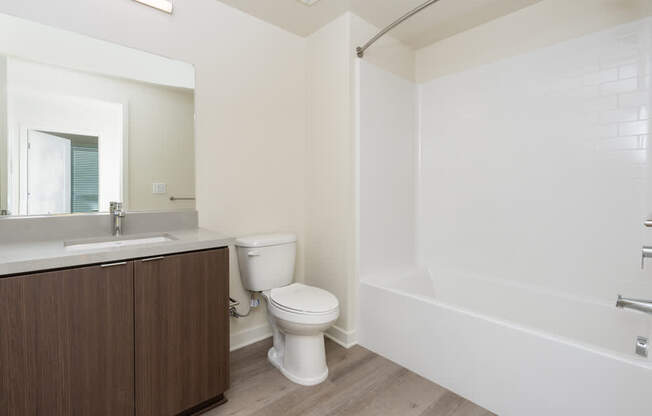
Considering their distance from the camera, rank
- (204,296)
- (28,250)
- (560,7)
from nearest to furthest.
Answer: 1. (28,250)
2. (204,296)
3. (560,7)

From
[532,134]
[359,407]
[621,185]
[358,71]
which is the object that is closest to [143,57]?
[358,71]

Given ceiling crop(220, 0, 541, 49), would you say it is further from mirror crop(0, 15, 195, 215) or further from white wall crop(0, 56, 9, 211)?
white wall crop(0, 56, 9, 211)

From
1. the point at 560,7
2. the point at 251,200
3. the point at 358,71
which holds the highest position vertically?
the point at 560,7

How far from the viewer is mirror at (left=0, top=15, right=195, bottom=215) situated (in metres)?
1.44

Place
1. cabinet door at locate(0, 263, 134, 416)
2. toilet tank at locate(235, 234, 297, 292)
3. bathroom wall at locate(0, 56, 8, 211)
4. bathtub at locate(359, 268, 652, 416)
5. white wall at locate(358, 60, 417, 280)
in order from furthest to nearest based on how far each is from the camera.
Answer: white wall at locate(358, 60, 417, 280) → toilet tank at locate(235, 234, 297, 292) → bathroom wall at locate(0, 56, 8, 211) → bathtub at locate(359, 268, 652, 416) → cabinet door at locate(0, 263, 134, 416)

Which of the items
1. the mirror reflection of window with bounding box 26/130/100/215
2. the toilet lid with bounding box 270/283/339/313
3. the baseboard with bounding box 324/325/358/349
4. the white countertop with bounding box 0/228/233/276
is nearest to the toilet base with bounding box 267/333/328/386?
the toilet lid with bounding box 270/283/339/313

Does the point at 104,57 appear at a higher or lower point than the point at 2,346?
higher

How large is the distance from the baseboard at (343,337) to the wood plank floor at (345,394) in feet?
0.53

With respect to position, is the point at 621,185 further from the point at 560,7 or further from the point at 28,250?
the point at 28,250

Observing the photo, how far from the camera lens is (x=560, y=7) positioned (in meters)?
1.92

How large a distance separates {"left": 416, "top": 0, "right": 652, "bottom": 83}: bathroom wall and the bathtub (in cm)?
159

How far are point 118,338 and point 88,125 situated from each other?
42.8 inches

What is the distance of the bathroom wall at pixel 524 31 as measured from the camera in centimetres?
178

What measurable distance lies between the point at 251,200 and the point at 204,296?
87 centimetres
